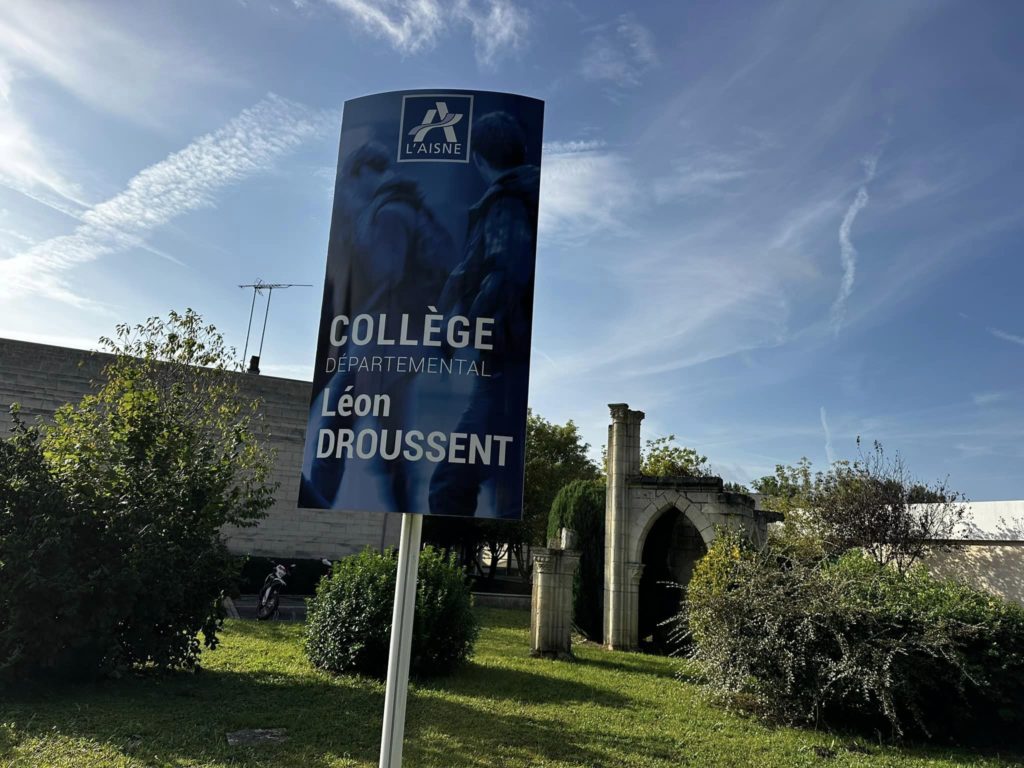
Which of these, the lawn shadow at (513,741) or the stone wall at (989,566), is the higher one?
the stone wall at (989,566)

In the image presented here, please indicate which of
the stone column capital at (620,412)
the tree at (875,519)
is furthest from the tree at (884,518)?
the stone column capital at (620,412)

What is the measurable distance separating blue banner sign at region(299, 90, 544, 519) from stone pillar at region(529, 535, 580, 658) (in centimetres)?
900

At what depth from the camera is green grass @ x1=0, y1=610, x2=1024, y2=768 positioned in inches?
231

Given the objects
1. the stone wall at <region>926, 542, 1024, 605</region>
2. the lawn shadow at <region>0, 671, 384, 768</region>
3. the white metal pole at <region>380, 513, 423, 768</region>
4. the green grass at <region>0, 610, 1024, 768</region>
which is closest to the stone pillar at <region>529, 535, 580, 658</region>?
the green grass at <region>0, 610, 1024, 768</region>

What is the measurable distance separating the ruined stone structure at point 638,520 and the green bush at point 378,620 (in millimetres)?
4783

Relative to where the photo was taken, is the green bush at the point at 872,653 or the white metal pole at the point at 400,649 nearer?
the white metal pole at the point at 400,649

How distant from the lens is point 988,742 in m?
7.66

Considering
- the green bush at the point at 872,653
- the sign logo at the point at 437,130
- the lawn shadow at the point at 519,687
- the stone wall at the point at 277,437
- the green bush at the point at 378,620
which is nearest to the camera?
the sign logo at the point at 437,130

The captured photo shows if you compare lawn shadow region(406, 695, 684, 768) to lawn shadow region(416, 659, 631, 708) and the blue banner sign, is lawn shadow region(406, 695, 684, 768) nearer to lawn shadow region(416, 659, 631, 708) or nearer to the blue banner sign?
lawn shadow region(416, 659, 631, 708)

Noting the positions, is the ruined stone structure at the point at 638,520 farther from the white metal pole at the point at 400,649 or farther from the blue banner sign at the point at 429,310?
the blue banner sign at the point at 429,310

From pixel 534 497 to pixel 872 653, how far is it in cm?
2411

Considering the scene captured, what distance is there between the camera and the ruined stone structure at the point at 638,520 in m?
13.6

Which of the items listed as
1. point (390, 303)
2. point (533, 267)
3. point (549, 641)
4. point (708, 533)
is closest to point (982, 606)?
point (708, 533)

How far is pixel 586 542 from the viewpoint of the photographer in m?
16.1
